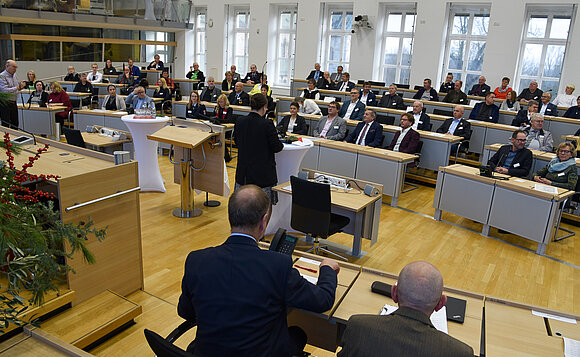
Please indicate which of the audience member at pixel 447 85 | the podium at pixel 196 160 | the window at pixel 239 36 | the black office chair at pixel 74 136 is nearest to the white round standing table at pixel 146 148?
the podium at pixel 196 160

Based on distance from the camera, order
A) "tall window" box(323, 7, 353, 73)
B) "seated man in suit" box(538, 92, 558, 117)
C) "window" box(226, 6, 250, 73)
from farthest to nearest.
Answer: "window" box(226, 6, 250, 73) < "tall window" box(323, 7, 353, 73) < "seated man in suit" box(538, 92, 558, 117)

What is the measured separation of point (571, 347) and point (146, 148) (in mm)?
5597

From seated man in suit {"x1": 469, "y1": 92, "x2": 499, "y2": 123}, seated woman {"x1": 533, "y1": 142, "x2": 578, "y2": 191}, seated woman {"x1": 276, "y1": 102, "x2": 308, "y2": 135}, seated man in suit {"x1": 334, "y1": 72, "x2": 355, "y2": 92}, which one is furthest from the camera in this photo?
seated man in suit {"x1": 334, "y1": 72, "x2": 355, "y2": 92}

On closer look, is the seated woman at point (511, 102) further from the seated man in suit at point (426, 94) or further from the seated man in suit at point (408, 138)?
the seated man in suit at point (408, 138)

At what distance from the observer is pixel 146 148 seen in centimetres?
650

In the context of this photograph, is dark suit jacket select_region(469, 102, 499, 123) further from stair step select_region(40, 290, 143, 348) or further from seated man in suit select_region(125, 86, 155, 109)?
stair step select_region(40, 290, 143, 348)

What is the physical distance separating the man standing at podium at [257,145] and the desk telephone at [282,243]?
232 cm

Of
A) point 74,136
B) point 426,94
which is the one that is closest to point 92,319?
point 74,136

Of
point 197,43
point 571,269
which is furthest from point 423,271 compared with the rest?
point 197,43

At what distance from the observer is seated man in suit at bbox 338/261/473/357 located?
1716 millimetres

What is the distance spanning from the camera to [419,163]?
823 cm

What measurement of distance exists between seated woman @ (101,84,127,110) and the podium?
433 centimetres

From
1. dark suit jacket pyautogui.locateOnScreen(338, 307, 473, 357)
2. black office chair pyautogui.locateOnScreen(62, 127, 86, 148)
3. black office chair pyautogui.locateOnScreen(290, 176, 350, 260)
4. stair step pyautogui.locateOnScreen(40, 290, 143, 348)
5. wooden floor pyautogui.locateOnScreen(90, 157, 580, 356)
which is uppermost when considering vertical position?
dark suit jacket pyautogui.locateOnScreen(338, 307, 473, 357)

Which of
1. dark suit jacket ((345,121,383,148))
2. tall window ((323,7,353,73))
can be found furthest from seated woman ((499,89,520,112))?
tall window ((323,7,353,73))
